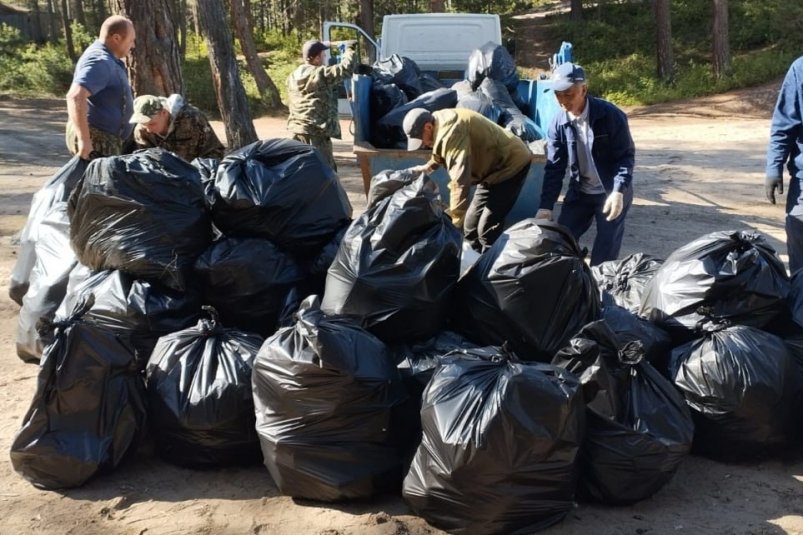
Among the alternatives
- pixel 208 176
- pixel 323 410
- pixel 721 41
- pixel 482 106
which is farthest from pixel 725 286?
pixel 721 41

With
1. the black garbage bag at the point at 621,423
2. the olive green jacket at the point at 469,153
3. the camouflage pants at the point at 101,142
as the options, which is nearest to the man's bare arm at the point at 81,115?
the camouflage pants at the point at 101,142

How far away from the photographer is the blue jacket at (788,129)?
12.9ft

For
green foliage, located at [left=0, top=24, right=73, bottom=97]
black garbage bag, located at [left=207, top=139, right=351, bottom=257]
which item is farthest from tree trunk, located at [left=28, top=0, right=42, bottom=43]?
black garbage bag, located at [left=207, top=139, right=351, bottom=257]

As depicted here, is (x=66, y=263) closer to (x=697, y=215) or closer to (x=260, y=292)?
(x=260, y=292)

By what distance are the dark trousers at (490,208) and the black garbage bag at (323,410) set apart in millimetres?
2312

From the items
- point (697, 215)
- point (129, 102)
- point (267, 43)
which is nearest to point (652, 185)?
point (697, 215)

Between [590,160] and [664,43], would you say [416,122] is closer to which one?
[590,160]

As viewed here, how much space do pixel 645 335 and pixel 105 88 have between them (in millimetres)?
3582

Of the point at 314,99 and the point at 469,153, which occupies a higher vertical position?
the point at 314,99

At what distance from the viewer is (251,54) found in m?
16.9

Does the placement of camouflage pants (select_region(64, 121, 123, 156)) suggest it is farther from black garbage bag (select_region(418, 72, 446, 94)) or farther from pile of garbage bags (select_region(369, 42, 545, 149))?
black garbage bag (select_region(418, 72, 446, 94))

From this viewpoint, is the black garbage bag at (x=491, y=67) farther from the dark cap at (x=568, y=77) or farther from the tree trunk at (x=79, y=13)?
the tree trunk at (x=79, y=13)

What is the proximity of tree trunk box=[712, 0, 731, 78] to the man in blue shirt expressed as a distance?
49.6ft

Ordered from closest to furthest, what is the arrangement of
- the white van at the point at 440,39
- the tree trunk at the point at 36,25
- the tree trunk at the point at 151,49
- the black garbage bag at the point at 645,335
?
the black garbage bag at the point at 645,335 → the tree trunk at the point at 151,49 → the white van at the point at 440,39 → the tree trunk at the point at 36,25
